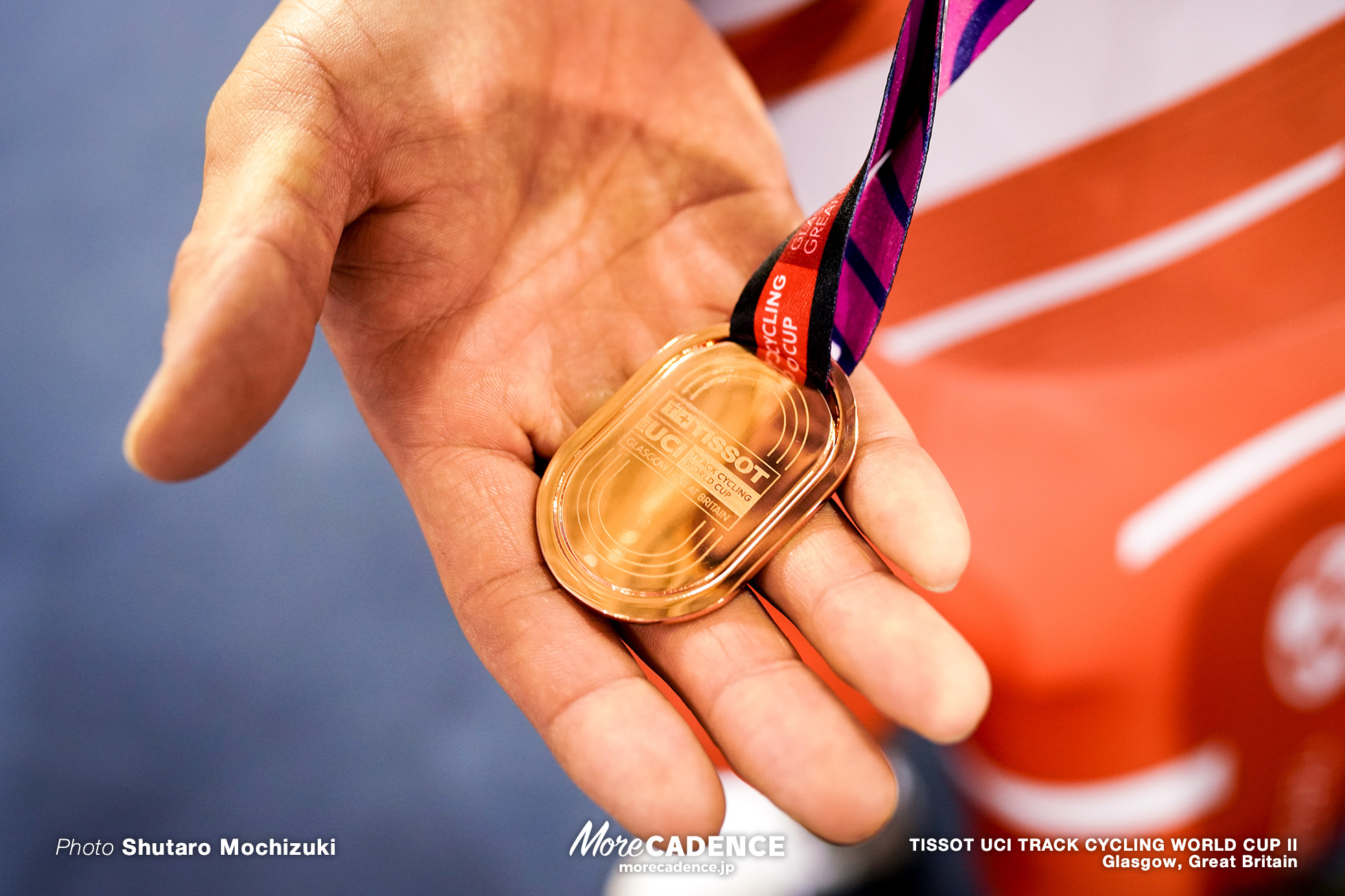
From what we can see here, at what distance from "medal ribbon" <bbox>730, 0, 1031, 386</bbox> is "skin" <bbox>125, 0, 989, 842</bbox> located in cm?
11

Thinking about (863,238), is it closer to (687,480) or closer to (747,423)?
(747,423)

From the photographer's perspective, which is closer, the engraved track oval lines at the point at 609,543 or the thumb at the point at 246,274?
the thumb at the point at 246,274

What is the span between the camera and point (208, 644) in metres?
2.48

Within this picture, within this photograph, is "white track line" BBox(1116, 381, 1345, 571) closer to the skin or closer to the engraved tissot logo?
the skin

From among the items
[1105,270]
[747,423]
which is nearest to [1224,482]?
[1105,270]

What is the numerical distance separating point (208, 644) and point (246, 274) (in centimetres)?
174

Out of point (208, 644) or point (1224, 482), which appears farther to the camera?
point (208, 644)

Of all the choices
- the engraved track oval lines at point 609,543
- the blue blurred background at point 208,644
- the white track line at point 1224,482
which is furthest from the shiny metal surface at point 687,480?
the blue blurred background at point 208,644

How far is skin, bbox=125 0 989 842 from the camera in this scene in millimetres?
1143

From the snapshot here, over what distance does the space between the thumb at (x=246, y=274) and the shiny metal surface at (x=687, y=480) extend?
1.54 feet

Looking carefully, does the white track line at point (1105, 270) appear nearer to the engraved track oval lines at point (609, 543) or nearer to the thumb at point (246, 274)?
the engraved track oval lines at point (609, 543)

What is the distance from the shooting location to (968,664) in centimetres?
117

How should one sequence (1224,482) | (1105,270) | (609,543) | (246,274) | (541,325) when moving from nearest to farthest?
(246,274) → (609,543) → (541,325) → (1224,482) → (1105,270)

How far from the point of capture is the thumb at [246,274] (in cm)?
104
